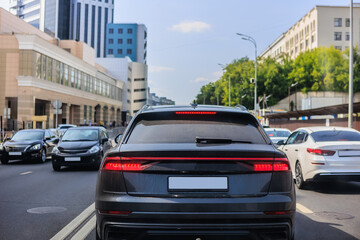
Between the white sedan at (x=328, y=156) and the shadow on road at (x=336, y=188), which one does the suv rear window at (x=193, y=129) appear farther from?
the shadow on road at (x=336, y=188)

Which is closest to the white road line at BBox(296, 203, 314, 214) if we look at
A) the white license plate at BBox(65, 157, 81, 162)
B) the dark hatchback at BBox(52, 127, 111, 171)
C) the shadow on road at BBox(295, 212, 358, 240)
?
the shadow on road at BBox(295, 212, 358, 240)

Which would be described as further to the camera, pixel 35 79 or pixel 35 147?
pixel 35 79

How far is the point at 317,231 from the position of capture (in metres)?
5.48

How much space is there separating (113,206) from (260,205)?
1.20m

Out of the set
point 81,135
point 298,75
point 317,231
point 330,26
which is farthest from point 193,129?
point 330,26

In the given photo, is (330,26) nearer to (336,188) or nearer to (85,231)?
(336,188)

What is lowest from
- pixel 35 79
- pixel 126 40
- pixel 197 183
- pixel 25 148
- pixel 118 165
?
pixel 25 148

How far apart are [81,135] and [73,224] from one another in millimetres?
9720

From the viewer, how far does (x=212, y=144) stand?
145 inches

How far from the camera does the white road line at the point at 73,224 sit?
5121 mm

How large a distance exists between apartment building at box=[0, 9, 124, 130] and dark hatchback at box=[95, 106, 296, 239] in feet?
116

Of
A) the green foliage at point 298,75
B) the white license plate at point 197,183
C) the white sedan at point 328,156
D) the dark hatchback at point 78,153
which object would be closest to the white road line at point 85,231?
the white license plate at point 197,183

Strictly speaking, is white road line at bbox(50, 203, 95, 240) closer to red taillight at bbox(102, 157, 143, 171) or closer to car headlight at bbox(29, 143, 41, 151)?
red taillight at bbox(102, 157, 143, 171)

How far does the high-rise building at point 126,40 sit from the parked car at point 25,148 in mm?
123134
